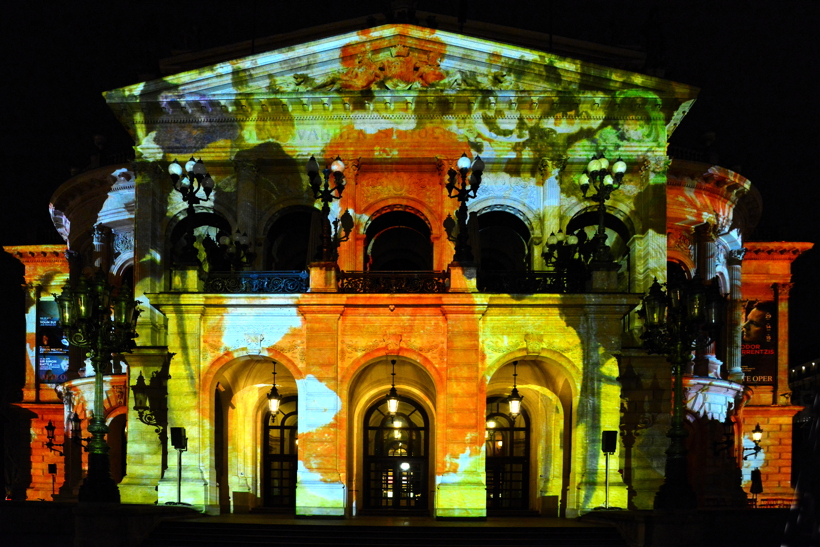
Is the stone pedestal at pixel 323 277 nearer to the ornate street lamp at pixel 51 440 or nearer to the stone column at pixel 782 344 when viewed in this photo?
the ornate street lamp at pixel 51 440

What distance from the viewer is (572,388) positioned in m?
38.3

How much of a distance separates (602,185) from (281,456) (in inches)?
575

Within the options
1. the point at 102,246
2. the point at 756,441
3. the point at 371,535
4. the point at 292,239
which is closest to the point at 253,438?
the point at 292,239

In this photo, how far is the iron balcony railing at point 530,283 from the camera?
124ft

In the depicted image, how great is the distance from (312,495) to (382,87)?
510 inches

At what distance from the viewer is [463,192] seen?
36.2 m

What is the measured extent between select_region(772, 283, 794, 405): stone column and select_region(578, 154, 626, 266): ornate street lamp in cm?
1857

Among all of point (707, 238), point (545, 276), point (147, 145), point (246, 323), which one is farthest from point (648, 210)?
point (147, 145)

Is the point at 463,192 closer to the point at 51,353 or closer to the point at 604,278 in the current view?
the point at 604,278

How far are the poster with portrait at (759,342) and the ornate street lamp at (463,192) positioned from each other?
64.4 ft

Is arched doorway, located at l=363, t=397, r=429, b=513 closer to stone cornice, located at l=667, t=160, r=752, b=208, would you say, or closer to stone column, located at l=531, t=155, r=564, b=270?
stone column, located at l=531, t=155, r=564, b=270

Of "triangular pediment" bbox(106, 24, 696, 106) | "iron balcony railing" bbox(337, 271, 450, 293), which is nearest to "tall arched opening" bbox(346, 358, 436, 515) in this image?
"iron balcony railing" bbox(337, 271, 450, 293)

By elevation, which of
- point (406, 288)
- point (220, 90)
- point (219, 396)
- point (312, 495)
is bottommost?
point (312, 495)

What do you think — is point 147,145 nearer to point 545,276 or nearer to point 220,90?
point 220,90
